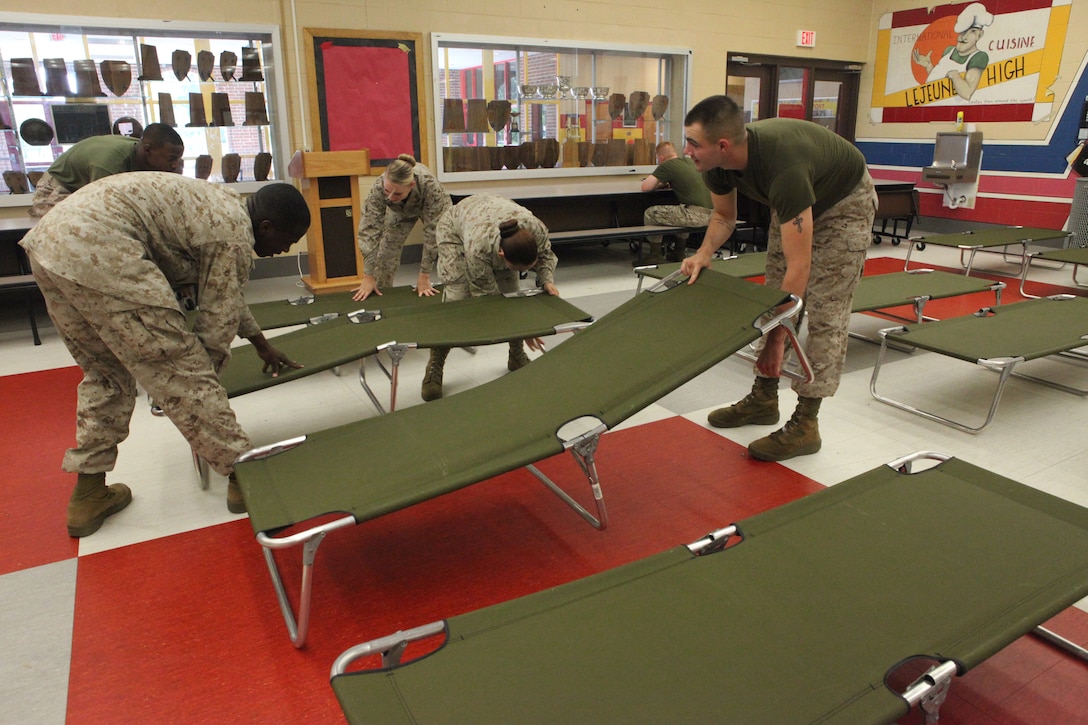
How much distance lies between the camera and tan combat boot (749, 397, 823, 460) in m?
2.76

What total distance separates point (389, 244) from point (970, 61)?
7524 millimetres

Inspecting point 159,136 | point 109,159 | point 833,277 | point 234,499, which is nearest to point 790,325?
point 833,277

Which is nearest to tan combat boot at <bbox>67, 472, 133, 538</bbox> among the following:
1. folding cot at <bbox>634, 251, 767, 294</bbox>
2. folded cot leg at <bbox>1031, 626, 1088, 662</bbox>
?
folded cot leg at <bbox>1031, 626, 1088, 662</bbox>

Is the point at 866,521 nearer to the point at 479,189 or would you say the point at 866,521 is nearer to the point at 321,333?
the point at 321,333

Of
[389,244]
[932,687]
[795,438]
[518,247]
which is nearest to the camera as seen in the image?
[932,687]

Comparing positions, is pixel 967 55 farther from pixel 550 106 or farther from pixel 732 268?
pixel 732 268

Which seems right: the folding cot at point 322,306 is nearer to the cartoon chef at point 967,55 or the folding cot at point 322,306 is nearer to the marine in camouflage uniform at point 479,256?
the marine in camouflage uniform at point 479,256

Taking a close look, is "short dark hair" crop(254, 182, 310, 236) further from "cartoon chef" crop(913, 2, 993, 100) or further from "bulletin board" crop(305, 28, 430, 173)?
"cartoon chef" crop(913, 2, 993, 100)

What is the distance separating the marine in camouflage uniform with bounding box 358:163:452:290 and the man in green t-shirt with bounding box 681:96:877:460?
1.70 m

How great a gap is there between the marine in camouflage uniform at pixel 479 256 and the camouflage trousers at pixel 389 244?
18.9 inches

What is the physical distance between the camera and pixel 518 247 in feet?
10.0

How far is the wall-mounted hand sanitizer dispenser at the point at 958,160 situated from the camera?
7.96 meters

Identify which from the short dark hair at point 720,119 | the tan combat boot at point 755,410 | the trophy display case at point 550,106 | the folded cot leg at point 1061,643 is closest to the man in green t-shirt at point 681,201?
the trophy display case at point 550,106

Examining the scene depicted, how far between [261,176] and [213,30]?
117 cm
